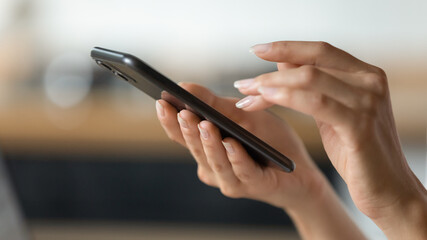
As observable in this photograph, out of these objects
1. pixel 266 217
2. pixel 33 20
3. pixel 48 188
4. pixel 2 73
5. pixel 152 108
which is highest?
pixel 33 20

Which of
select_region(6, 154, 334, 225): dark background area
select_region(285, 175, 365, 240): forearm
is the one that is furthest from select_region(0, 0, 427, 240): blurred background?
select_region(285, 175, 365, 240): forearm

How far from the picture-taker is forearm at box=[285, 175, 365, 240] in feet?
2.99

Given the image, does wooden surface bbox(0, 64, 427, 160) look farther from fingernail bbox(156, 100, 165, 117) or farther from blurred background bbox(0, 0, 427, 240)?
fingernail bbox(156, 100, 165, 117)

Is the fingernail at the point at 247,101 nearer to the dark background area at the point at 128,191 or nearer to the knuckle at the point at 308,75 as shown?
the knuckle at the point at 308,75

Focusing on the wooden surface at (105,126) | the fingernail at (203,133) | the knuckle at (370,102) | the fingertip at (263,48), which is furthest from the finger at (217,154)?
the wooden surface at (105,126)

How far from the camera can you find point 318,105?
55cm

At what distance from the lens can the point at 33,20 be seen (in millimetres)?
3764

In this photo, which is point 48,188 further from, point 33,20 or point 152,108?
point 33,20

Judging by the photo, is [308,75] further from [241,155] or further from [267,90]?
[241,155]

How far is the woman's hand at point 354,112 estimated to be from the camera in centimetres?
55

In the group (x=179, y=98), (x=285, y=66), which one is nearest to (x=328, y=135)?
(x=285, y=66)

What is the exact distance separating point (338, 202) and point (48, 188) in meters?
2.26

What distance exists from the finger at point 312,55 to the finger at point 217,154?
0.41ft

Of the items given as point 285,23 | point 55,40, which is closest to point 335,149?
point 285,23
